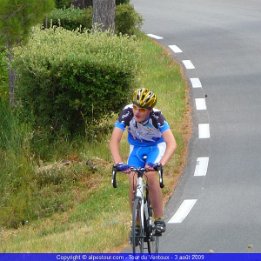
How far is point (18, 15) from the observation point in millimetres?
13570

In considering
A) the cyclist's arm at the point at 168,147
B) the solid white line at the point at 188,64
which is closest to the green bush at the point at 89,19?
the solid white line at the point at 188,64

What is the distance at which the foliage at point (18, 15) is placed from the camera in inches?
531

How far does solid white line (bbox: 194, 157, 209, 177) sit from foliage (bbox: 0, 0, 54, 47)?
128 inches

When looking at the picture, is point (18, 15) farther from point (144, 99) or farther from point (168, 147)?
point (168, 147)

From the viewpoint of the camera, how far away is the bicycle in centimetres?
928

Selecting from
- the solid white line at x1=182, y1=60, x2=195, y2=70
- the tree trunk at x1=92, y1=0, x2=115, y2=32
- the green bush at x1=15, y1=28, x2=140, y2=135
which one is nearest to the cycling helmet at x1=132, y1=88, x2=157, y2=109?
the green bush at x1=15, y1=28, x2=140, y2=135

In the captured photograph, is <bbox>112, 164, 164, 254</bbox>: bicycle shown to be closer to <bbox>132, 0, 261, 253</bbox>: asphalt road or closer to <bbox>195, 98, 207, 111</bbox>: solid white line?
<bbox>132, 0, 261, 253</bbox>: asphalt road


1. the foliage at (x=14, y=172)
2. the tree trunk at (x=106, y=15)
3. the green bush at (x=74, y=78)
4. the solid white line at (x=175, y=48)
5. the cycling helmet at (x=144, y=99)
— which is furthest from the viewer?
the solid white line at (x=175, y=48)

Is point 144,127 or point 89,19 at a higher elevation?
point 144,127

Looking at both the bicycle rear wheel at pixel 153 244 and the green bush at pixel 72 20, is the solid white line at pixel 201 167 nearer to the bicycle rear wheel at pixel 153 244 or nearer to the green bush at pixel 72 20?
the bicycle rear wheel at pixel 153 244

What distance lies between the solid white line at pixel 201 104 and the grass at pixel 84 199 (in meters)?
0.24

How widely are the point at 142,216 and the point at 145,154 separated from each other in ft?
2.65

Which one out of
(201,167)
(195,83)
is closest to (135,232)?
(201,167)

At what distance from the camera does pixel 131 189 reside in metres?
9.73
